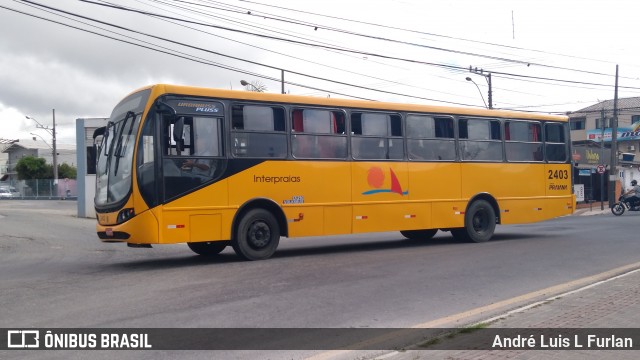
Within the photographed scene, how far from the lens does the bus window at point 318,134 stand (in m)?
13.9

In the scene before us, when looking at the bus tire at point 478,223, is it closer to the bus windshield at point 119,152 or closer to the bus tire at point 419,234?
the bus tire at point 419,234

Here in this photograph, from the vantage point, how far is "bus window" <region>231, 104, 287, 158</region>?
42.9 ft

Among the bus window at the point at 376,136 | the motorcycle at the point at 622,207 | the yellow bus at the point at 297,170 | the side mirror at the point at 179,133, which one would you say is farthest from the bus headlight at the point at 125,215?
the motorcycle at the point at 622,207

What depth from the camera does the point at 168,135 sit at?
12.2 meters

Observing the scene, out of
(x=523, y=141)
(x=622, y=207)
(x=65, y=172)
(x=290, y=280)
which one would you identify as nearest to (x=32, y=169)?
(x=65, y=172)

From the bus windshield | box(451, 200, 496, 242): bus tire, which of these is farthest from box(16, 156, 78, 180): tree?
box(451, 200, 496, 242): bus tire

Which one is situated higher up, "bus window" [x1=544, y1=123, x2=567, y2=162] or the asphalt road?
"bus window" [x1=544, y1=123, x2=567, y2=162]

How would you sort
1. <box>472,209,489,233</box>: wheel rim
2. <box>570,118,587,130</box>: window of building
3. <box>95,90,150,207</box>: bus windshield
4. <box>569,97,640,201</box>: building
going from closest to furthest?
<box>95,90,150,207</box>: bus windshield, <box>472,209,489,233</box>: wheel rim, <box>569,97,640,201</box>: building, <box>570,118,587,130</box>: window of building

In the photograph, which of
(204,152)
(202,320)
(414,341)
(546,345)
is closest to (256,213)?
(204,152)

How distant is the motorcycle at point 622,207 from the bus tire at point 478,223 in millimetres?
17540

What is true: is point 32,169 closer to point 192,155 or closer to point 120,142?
point 120,142

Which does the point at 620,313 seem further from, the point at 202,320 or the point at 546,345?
the point at 202,320

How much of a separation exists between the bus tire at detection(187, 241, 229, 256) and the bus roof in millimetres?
3336

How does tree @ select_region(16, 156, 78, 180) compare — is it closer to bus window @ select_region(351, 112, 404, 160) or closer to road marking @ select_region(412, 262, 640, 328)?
bus window @ select_region(351, 112, 404, 160)
